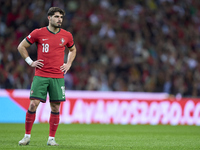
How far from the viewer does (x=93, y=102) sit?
13.1 metres

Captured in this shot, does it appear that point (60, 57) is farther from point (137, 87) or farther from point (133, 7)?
point (133, 7)

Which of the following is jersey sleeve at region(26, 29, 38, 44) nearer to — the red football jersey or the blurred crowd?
the red football jersey

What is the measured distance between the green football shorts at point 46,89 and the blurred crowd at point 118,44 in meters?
7.41

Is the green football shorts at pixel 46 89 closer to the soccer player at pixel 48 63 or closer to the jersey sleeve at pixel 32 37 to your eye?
the soccer player at pixel 48 63

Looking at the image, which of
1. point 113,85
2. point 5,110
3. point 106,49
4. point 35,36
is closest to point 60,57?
point 35,36

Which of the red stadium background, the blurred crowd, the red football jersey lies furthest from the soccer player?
the blurred crowd

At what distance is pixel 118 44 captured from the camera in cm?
1641

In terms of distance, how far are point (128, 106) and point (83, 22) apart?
514 cm

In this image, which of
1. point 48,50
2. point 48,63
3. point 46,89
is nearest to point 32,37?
point 48,50

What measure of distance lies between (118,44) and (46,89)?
34.1 feet

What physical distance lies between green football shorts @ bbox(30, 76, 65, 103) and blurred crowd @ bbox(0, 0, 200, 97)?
7.41 m

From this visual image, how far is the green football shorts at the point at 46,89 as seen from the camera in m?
6.11

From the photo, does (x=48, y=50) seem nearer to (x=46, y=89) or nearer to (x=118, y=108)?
(x=46, y=89)

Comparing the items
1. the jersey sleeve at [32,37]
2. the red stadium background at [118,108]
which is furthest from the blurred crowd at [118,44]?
the jersey sleeve at [32,37]
